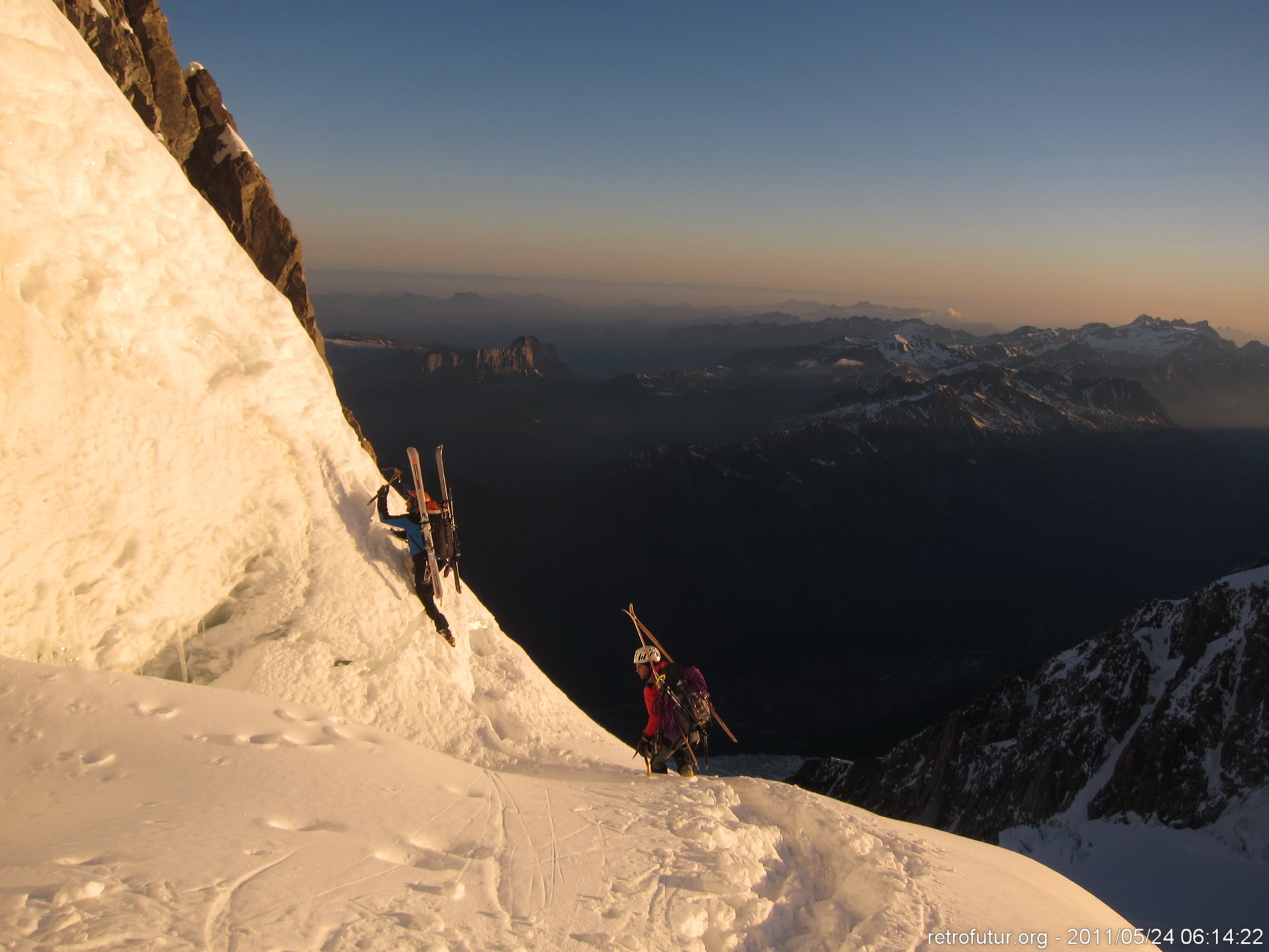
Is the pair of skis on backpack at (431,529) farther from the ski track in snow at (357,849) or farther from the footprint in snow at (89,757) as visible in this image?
A: the footprint in snow at (89,757)

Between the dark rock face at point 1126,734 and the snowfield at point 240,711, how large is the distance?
60906 mm

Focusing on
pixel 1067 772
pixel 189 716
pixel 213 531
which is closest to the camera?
pixel 189 716

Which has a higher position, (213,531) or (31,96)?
(31,96)

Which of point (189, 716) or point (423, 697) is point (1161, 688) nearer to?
point (423, 697)

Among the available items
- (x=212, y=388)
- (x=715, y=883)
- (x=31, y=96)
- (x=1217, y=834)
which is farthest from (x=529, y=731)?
(x=1217, y=834)

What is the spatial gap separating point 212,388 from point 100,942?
318 inches

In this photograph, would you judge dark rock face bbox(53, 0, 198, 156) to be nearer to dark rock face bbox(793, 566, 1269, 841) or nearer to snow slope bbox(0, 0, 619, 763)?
snow slope bbox(0, 0, 619, 763)

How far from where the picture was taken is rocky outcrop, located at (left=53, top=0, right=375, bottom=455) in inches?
639

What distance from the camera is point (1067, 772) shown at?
2468 inches

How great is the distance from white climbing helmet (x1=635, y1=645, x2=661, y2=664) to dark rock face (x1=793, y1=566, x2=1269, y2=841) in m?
62.9

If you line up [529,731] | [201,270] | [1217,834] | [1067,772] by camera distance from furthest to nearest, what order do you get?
[1067,772] → [1217,834] → [529,731] → [201,270]

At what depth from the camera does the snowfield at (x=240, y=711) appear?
5.99m

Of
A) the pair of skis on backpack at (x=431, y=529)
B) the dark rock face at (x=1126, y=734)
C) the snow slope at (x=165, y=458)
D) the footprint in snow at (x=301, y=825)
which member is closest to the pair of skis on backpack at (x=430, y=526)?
the pair of skis on backpack at (x=431, y=529)

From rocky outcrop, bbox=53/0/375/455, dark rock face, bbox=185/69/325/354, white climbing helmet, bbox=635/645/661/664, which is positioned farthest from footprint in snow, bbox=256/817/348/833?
dark rock face, bbox=185/69/325/354
